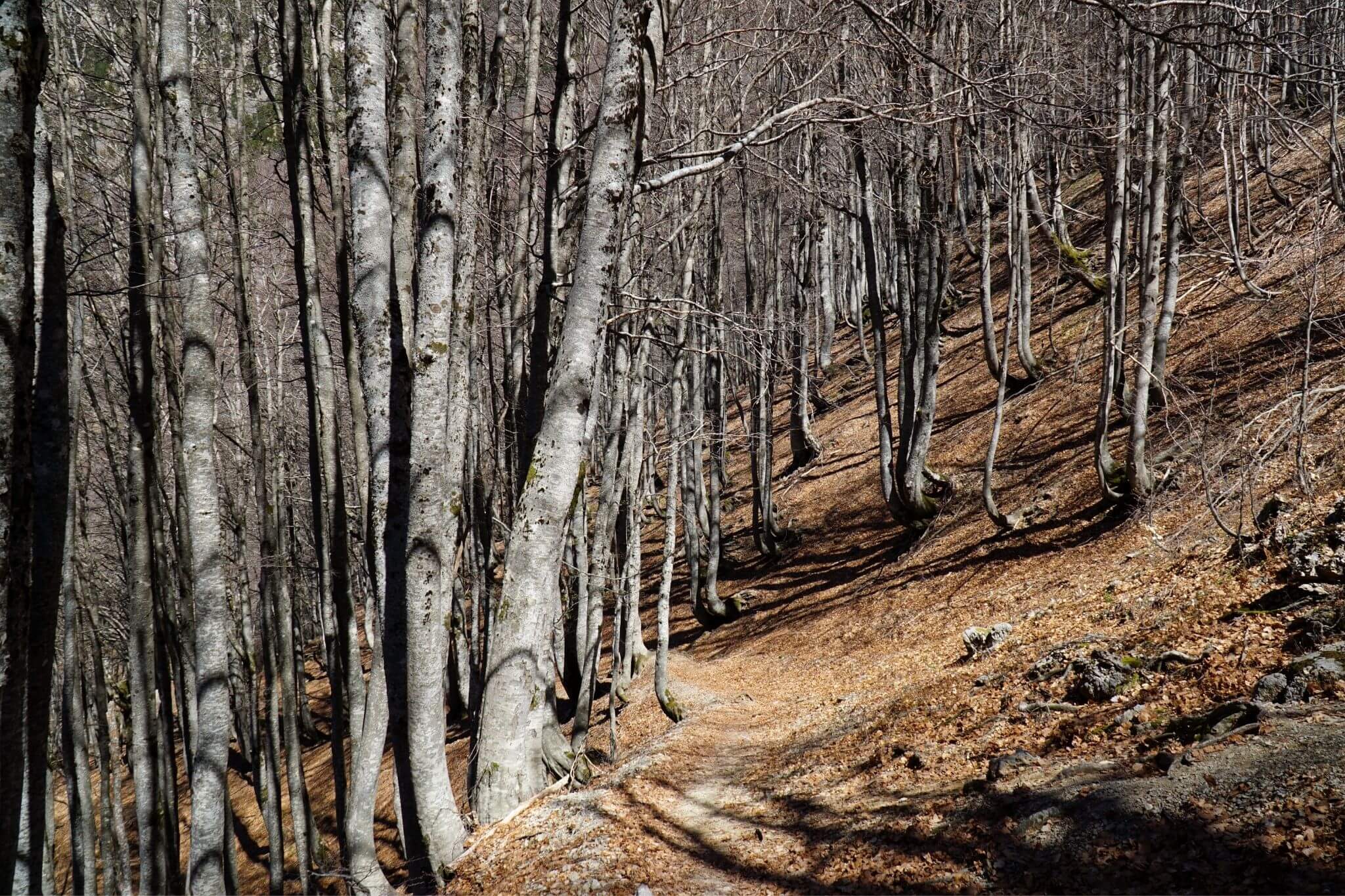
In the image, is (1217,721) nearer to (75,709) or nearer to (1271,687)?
(1271,687)

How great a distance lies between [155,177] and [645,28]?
245 inches

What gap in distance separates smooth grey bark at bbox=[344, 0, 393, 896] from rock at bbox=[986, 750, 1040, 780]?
13.1 ft

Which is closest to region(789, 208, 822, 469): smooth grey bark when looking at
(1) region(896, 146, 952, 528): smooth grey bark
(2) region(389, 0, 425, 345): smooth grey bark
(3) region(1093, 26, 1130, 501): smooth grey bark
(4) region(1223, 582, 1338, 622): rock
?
(1) region(896, 146, 952, 528): smooth grey bark

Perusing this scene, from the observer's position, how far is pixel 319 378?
7.82m

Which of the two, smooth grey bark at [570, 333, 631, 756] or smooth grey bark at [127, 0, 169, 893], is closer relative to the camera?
smooth grey bark at [127, 0, 169, 893]

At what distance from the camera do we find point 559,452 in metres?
5.07

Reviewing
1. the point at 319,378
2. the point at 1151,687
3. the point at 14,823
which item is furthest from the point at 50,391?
the point at 1151,687

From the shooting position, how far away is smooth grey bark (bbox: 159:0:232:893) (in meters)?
6.03

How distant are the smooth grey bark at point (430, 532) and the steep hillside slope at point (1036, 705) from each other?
0.41 m

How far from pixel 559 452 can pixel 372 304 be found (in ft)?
5.80

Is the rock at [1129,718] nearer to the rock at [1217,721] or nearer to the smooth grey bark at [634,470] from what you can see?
the rock at [1217,721]

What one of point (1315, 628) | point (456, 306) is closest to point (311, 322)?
point (456, 306)

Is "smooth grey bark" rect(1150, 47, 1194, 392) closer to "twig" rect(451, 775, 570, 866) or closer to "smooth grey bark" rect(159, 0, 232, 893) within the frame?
"twig" rect(451, 775, 570, 866)

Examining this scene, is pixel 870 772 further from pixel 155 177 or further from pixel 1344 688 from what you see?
pixel 155 177
